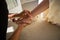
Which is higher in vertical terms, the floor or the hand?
the hand

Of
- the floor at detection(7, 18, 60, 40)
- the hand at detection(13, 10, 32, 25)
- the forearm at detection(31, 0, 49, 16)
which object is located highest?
the forearm at detection(31, 0, 49, 16)

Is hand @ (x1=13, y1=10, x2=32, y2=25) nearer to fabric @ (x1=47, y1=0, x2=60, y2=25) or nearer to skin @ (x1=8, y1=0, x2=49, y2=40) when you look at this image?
Result: skin @ (x1=8, y1=0, x2=49, y2=40)

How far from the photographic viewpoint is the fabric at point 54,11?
0.94 metres

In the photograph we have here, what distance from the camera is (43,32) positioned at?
3.09 feet

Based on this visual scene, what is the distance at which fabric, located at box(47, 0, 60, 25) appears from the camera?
0.94 m

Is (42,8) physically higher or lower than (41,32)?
higher

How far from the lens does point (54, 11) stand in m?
0.96

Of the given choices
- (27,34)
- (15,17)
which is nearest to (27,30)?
(27,34)
